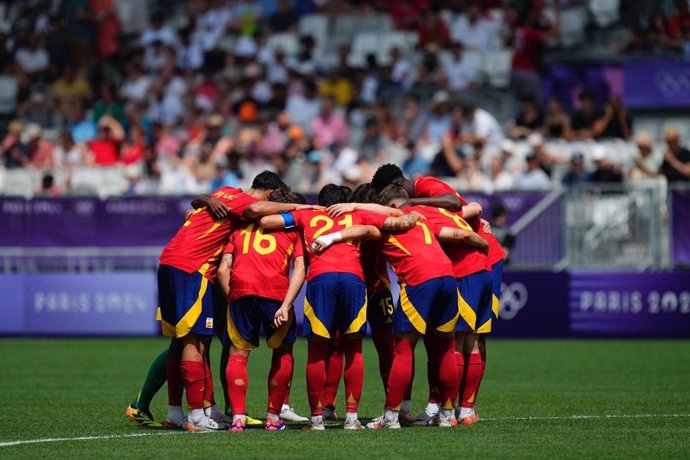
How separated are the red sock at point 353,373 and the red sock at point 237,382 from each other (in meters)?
0.81

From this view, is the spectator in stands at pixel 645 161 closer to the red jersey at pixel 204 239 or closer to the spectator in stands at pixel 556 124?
the spectator in stands at pixel 556 124

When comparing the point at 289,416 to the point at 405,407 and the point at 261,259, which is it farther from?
the point at 261,259

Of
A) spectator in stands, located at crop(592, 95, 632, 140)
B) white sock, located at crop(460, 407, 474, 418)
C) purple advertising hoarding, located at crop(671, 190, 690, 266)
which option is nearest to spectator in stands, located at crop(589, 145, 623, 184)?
purple advertising hoarding, located at crop(671, 190, 690, 266)

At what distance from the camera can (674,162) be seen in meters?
22.7

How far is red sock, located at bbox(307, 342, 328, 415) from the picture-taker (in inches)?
447

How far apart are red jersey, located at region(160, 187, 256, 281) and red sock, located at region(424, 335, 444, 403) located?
1.84 m

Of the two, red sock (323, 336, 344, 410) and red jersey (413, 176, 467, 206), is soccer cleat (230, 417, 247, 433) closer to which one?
red sock (323, 336, 344, 410)

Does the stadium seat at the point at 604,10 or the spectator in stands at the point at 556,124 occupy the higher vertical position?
the stadium seat at the point at 604,10

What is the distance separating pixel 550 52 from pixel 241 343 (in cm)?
1727

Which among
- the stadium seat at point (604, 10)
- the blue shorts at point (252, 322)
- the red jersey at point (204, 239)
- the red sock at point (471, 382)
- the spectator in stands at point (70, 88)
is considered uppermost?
the stadium seat at point (604, 10)

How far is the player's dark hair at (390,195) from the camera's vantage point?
39.6 ft

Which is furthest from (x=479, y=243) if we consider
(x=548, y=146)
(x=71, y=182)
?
(x=71, y=182)

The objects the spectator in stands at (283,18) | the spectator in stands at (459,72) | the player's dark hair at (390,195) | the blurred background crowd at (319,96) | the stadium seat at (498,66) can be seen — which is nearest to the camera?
the player's dark hair at (390,195)

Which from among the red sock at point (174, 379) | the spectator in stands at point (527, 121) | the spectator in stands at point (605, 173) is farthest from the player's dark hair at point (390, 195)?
the spectator in stands at point (527, 121)
